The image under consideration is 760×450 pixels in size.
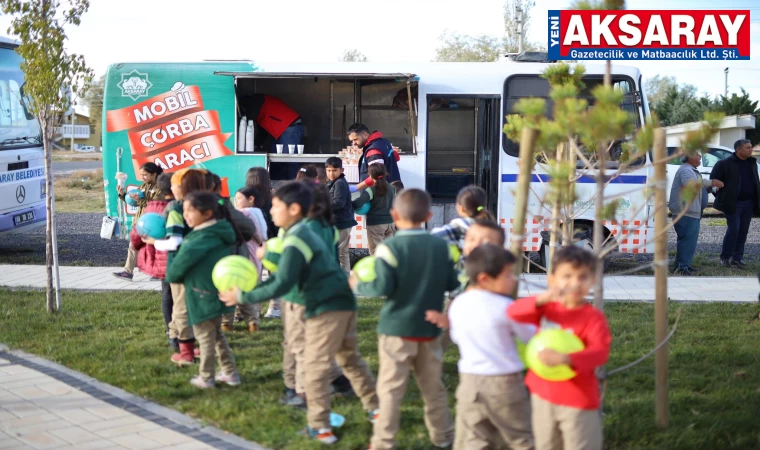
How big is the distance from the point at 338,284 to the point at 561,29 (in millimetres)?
2127

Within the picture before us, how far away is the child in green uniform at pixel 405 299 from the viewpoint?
441cm

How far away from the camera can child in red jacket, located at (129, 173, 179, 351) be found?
6.90 metres

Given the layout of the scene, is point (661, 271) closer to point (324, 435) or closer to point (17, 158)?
point (324, 435)

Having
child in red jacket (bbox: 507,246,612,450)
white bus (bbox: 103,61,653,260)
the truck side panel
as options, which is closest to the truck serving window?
white bus (bbox: 103,61,653,260)

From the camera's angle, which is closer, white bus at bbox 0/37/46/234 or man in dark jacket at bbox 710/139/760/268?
man in dark jacket at bbox 710/139/760/268

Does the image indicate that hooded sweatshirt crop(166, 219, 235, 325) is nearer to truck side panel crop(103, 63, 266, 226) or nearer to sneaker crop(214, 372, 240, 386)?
sneaker crop(214, 372, 240, 386)

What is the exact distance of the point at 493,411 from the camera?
390 cm

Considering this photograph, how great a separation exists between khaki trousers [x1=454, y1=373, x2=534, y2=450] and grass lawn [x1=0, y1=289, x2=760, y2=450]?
0.89m

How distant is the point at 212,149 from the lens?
1180 centimetres

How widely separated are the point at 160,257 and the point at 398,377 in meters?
3.20

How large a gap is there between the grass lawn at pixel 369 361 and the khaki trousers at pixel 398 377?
0.42 meters

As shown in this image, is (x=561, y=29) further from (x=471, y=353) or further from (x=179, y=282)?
(x=179, y=282)

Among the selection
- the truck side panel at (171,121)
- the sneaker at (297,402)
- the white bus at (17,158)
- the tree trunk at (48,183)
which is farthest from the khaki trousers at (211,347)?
the white bus at (17,158)

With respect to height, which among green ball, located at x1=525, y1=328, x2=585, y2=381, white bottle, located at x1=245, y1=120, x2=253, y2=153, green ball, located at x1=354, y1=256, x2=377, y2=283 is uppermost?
white bottle, located at x1=245, y1=120, x2=253, y2=153
